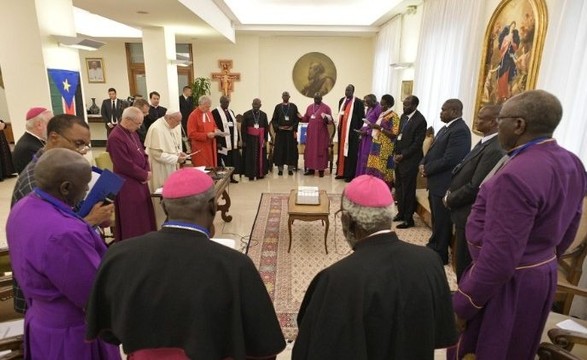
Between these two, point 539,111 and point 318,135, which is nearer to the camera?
point 539,111

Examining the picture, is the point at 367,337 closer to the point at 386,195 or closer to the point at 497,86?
the point at 386,195

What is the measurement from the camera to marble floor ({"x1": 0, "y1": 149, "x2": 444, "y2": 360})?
4.88 metres

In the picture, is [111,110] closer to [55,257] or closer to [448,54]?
[448,54]

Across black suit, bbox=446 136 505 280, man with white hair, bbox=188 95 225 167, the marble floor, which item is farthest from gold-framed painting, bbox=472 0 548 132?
man with white hair, bbox=188 95 225 167

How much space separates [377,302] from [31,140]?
2.99m

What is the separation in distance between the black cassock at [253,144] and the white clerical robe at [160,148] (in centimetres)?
272

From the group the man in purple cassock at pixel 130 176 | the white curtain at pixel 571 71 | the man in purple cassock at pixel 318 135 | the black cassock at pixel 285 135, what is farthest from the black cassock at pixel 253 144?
the white curtain at pixel 571 71

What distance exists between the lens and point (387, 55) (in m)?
9.23

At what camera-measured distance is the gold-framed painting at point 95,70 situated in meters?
11.1

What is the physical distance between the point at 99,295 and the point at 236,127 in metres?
5.92

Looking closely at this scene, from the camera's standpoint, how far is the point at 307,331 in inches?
50.1

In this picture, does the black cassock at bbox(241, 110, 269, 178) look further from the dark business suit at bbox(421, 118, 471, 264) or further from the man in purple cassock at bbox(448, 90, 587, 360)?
the man in purple cassock at bbox(448, 90, 587, 360)

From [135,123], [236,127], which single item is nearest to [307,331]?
[135,123]

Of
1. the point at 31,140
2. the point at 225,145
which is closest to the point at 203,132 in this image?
the point at 225,145
